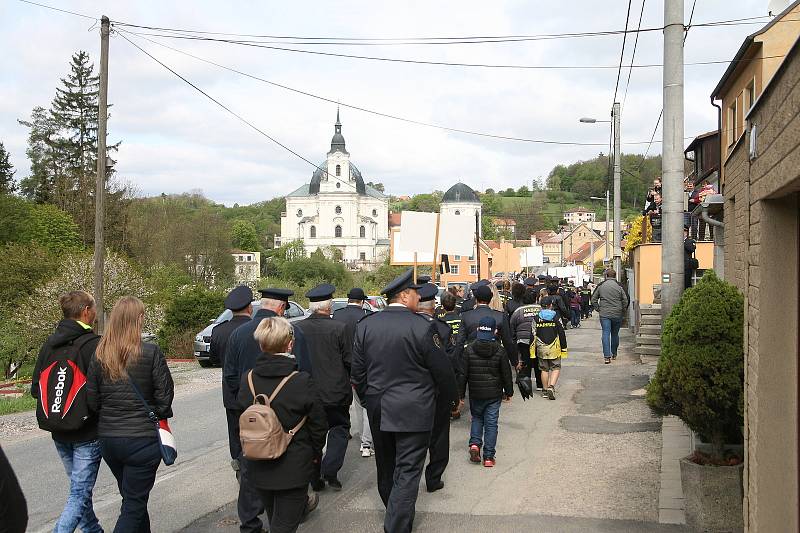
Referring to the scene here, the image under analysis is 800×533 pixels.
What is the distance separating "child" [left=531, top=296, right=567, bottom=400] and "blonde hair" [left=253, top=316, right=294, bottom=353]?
25.2 feet

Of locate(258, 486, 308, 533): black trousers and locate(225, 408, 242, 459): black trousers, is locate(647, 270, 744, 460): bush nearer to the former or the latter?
locate(258, 486, 308, 533): black trousers

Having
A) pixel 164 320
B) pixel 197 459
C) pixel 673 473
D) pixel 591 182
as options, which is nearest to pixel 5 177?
pixel 164 320

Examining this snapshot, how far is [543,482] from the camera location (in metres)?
7.56

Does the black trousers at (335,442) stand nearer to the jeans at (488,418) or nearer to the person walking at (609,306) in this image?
the jeans at (488,418)

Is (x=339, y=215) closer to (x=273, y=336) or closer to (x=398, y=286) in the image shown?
(x=398, y=286)

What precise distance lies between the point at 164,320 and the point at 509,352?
64.1ft

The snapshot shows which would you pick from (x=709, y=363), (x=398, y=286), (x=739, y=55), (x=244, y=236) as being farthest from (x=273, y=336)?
(x=244, y=236)

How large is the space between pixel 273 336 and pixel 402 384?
1.37 m

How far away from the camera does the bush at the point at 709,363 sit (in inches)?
236

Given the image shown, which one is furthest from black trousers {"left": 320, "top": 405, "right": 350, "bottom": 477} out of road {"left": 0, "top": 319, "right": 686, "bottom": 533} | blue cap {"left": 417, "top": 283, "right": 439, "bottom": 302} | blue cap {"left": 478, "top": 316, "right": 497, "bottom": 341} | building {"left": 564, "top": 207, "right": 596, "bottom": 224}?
building {"left": 564, "top": 207, "right": 596, "bottom": 224}

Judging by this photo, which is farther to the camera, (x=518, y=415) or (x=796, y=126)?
(x=518, y=415)

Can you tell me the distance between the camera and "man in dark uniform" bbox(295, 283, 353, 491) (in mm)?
7160

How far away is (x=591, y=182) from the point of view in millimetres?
142500

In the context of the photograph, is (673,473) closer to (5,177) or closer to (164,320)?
(164,320)
